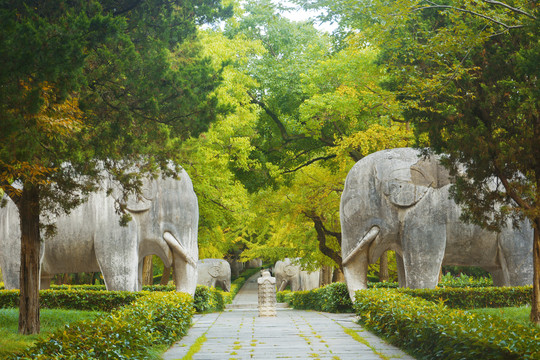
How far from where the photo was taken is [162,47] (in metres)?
7.45

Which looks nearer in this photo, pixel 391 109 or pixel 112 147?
pixel 112 147

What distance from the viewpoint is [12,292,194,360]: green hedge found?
522 centimetres

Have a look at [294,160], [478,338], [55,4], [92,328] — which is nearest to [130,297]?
[92,328]

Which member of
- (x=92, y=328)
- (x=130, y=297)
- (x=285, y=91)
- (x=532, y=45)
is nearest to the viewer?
(x=92, y=328)

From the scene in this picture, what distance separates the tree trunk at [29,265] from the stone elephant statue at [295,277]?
881 inches

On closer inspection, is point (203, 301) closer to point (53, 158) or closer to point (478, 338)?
point (53, 158)

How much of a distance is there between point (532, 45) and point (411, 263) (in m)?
5.14

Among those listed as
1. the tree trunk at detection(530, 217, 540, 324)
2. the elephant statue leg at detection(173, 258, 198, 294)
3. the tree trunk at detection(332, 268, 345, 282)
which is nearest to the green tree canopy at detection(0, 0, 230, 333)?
the elephant statue leg at detection(173, 258, 198, 294)

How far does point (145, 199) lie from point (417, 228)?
550 cm

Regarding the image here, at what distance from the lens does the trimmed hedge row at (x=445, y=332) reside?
15.9 feet

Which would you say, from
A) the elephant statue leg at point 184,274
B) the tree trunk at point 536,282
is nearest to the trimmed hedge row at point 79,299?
the elephant statue leg at point 184,274

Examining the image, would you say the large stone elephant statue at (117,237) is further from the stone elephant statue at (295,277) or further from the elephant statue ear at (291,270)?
the elephant statue ear at (291,270)

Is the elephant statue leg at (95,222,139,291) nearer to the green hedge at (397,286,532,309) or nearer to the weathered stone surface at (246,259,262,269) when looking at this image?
the green hedge at (397,286,532,309)

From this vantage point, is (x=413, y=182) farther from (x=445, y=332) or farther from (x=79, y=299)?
(x=79, y=299)
